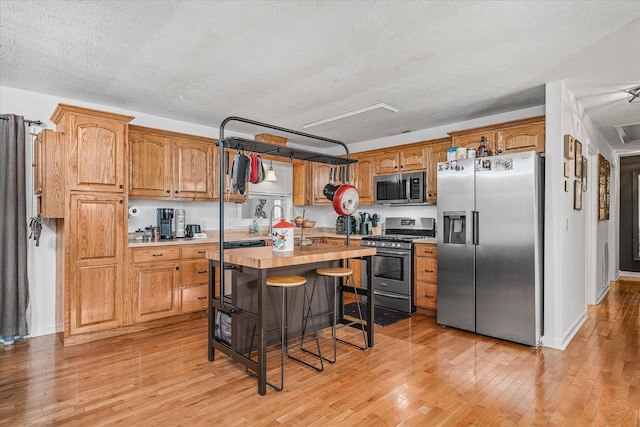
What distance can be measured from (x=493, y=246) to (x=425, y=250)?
36.8 inches

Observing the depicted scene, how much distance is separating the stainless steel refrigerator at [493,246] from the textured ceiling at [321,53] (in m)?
0.83

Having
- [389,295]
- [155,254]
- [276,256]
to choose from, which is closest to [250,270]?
[276,256]

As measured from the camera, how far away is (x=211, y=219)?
501 centimetres

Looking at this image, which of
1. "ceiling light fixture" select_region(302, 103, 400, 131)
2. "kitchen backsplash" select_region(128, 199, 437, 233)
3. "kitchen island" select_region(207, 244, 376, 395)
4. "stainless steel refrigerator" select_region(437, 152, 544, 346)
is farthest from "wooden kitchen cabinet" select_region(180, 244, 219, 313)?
"stainless steel refrigerator" select_region(437, 152, 544, 346)

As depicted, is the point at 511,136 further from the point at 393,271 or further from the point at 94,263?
the point at 94,263

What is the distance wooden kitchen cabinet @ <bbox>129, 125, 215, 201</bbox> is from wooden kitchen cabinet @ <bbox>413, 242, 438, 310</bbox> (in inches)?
109

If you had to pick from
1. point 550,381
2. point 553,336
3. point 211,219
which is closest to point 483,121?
point 553,336

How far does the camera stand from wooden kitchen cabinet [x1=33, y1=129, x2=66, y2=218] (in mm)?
3408

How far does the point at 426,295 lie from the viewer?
14.3 feet

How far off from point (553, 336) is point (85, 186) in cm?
462

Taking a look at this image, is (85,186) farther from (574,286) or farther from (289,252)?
(574,286)

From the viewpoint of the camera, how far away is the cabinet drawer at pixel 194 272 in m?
4.12

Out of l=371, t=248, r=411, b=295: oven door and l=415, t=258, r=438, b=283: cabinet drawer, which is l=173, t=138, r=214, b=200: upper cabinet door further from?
l=415, t=258, r=438, b=283: cabinet drawer

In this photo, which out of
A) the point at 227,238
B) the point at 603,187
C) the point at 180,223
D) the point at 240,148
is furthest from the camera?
the point at 603,187
